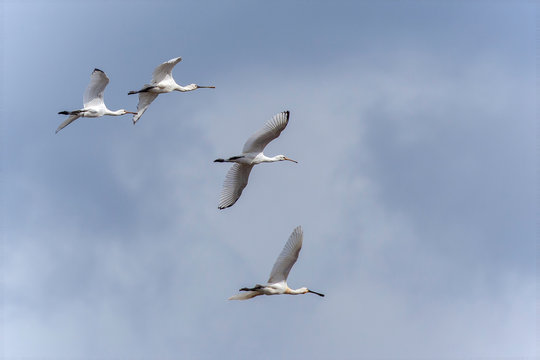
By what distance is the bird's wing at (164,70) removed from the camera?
4928 centimetres

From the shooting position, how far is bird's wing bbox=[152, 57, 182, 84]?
49.3 metres

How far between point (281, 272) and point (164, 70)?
12165mm

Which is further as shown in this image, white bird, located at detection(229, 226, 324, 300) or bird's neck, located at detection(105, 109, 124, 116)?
bird's neck, located at detection(105, 109, 124, 116)

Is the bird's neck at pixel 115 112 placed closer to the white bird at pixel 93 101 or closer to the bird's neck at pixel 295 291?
the white bird at pixel 93 101

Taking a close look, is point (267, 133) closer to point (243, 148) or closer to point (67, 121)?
point (243, 148)

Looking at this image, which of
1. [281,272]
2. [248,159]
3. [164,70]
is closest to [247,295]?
[281,272]

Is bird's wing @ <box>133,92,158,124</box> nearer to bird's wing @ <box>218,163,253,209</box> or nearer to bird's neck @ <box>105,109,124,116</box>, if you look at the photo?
bird's neck @ <box>105,109,124,116</box>

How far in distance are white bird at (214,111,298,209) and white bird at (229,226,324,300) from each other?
469cm

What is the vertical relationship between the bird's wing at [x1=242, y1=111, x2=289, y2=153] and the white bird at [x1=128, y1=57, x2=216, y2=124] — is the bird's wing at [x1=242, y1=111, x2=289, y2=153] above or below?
below

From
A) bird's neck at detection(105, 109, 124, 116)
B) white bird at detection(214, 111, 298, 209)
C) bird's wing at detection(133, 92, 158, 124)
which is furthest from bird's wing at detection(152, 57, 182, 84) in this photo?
white bird at detection(214, 111, 298, 209)

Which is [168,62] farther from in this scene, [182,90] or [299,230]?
[299,230]

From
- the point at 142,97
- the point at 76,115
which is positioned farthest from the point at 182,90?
the point at 76,115

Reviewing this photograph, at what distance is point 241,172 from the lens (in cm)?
4797

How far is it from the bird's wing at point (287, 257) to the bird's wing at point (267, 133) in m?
4.60
